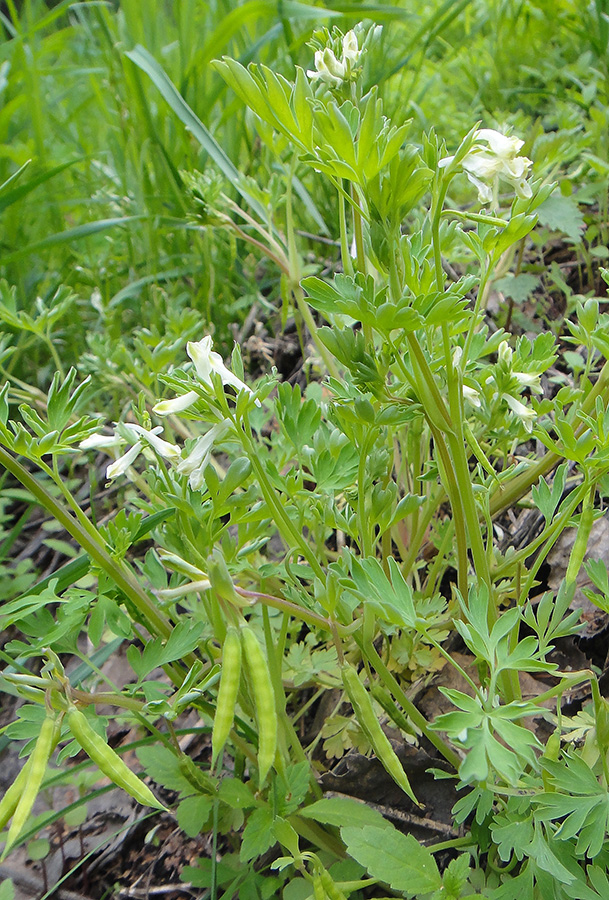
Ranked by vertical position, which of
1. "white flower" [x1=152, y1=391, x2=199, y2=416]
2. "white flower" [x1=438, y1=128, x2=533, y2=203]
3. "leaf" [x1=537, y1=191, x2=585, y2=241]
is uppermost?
"white flower" [x1=438, y1=128, x2=533, y2=203]

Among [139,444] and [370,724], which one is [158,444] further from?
[370,724]

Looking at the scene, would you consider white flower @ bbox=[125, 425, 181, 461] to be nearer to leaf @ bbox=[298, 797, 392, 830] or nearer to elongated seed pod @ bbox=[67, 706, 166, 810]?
elongated seed pod @ bbox=[67, 706, 166, 810]

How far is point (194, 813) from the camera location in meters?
1.07

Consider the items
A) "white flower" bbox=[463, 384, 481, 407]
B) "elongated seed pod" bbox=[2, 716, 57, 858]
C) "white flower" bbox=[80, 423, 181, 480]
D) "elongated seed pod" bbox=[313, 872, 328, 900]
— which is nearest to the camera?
"elongated seed pod" bbox=[2, 716, 57, 858]

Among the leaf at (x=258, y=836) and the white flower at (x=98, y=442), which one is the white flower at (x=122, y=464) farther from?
the leaf at (x=258, y=836)

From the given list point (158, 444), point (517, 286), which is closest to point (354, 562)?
point (158, 444)

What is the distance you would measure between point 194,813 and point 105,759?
0.35m

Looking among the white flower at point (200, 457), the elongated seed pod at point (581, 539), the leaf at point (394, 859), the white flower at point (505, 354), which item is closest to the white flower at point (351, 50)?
the white flower at point (505, 354)

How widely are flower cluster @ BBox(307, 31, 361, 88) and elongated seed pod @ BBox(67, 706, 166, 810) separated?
0.98 metres

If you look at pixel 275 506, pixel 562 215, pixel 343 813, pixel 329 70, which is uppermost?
pixel 329 70

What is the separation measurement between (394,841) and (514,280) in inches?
60.4

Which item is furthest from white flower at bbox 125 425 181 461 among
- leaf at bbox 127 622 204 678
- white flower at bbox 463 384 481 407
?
white flower at bbox 463 384 481 407

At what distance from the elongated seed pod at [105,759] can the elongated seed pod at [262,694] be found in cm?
14

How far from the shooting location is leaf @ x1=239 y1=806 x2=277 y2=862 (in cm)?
97
